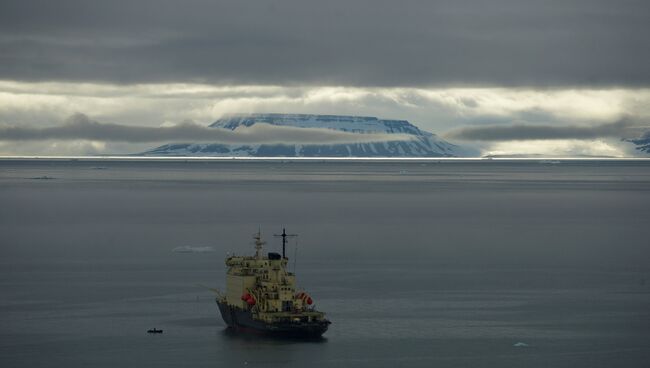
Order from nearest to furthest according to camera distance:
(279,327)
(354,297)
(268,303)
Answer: (279,327), (268,303), (354,297)

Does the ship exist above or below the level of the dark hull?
above

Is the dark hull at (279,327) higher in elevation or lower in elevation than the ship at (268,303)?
lower

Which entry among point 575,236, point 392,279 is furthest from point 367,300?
point 575,236

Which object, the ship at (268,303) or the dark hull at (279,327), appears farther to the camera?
the ship at (268,303)

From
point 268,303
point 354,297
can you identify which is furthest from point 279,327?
point 354,297

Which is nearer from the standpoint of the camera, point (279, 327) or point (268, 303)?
point (279, 327)

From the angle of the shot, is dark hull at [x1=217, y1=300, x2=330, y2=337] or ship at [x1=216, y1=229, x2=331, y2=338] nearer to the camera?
dark hull at [x1=217, y1=300, x2=330, y2=337]

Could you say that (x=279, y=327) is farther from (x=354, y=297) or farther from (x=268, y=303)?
(x=354, y=297)

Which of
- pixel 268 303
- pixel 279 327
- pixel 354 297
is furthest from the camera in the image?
pixel 354 297
